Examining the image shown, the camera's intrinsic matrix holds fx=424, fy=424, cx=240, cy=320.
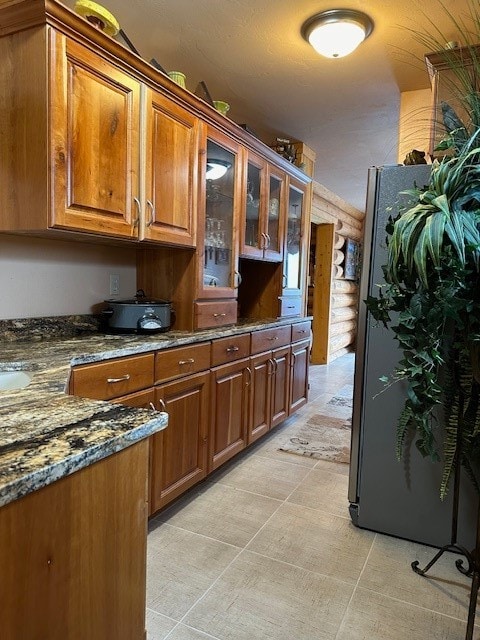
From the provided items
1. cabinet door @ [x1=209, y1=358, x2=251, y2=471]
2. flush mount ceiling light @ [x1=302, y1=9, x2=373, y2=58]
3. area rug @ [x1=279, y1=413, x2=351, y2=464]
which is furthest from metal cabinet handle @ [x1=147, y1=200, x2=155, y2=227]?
area rug @ [x1=279, y1=413, x2=351, y2=464]

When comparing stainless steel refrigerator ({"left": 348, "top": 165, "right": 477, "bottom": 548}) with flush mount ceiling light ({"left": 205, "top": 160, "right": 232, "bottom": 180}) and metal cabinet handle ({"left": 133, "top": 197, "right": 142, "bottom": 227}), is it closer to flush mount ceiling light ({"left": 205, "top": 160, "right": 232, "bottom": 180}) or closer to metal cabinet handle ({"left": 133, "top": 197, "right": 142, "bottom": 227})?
flush mount ceiling light ({"left": 205, "top": 160, "right": 232, "bottom": 180})

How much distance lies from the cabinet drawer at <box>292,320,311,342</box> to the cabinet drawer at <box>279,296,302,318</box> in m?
0.13

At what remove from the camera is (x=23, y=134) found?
156cm

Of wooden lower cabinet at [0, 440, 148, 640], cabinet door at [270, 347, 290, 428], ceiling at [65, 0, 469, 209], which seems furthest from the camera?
cabinet door at [270, 347, 290, 428]

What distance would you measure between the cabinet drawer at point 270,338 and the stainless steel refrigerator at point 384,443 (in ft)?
2.62

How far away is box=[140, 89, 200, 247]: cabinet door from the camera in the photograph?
1.95 meters

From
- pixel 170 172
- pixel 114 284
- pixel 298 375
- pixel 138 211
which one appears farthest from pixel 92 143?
pixel 298 375

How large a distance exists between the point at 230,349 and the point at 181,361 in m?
0.47

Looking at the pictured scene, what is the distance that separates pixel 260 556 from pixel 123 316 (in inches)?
48.9

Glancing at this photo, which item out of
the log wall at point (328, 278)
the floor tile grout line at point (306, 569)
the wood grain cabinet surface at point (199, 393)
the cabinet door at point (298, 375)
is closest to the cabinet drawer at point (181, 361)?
the wood grain cabinet surface at point (199, 393)

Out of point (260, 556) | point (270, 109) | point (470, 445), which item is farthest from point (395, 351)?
point (270, 109)

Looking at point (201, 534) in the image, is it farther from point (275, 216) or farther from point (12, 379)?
point (275, 216)

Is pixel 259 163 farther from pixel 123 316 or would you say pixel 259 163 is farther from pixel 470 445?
pixel 470 445

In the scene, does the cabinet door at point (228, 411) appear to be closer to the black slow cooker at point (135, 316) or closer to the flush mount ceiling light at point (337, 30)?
the black slow cooker at point (135, 316)
